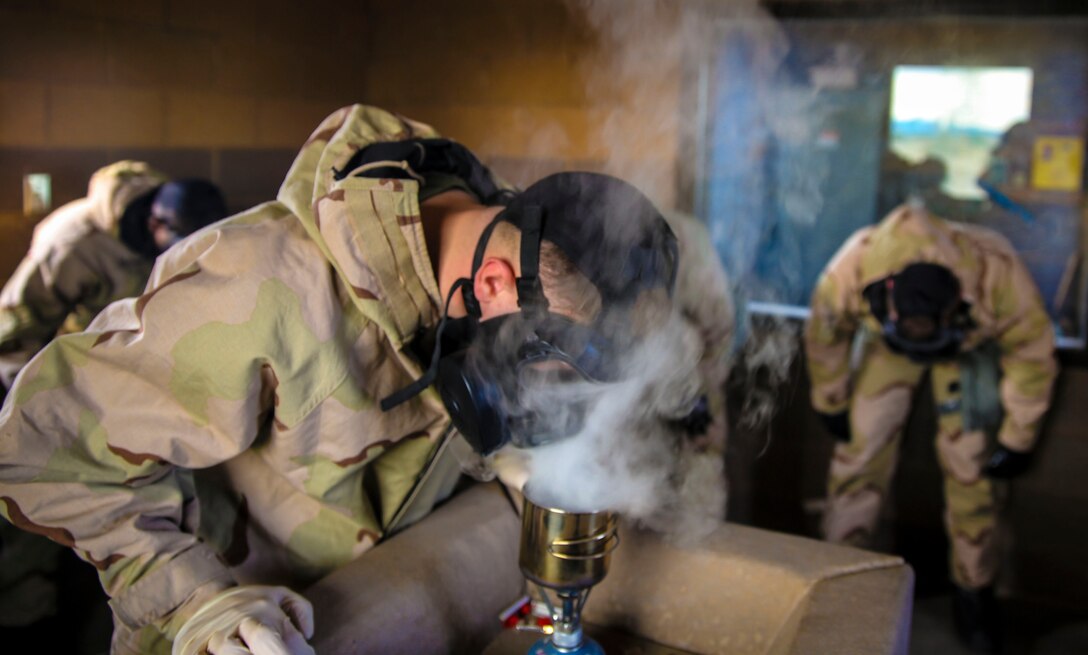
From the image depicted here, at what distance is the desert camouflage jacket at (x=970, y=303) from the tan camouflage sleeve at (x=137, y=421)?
2.34 m

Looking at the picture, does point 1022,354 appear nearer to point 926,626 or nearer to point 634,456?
point 926,626

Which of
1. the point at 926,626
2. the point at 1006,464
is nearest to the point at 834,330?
the point at 1006,464

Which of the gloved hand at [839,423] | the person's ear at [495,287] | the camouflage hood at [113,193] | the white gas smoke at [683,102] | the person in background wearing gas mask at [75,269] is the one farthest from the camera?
the white gas smoke at [683,102]

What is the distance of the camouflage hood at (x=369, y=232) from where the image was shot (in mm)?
1456

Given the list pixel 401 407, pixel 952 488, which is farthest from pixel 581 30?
pixel 401 407

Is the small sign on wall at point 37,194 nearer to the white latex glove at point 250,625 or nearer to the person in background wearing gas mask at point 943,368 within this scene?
the white latex glove at point 250,625

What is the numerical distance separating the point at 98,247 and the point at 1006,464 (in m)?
3.09

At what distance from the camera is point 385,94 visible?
4500 millimetres

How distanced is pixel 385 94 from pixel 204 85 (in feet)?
3.43

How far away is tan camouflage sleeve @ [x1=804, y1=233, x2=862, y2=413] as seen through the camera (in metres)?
3.27

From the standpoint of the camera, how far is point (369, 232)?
147 centimetres

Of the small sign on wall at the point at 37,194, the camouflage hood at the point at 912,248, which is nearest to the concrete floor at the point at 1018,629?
the camouflage hood at the point at 912,248

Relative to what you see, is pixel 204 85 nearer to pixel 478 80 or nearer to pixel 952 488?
pixel 478 80

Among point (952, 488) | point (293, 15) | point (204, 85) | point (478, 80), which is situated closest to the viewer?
point (952, 488)
